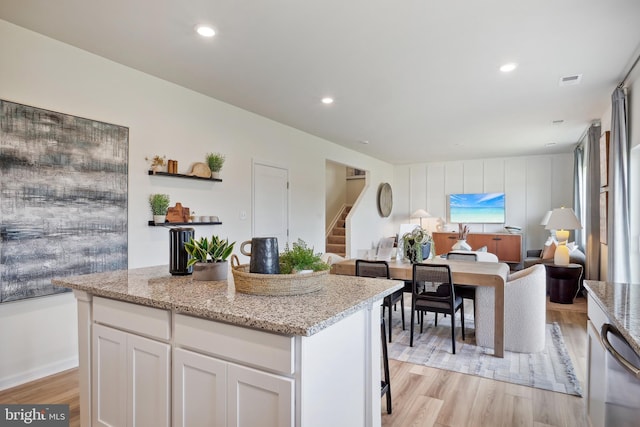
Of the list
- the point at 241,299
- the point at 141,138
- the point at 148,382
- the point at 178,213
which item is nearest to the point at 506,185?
the point at 178,213

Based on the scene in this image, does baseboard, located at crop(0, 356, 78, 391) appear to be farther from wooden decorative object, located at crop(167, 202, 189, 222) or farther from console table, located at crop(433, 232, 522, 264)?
console table, located at crop(433, 232, 522, 264)

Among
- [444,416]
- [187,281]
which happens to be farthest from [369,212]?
[187,281]

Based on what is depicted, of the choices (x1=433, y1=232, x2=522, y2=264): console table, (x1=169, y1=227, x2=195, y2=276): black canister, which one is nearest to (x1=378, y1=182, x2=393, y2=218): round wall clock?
(x1=433, y1=232, x2=522, y2=264): console table

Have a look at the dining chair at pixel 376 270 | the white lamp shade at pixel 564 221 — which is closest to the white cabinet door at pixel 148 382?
the dining chair at pixel 376 270

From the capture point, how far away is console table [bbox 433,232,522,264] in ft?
26.3

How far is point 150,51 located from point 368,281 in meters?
2.60

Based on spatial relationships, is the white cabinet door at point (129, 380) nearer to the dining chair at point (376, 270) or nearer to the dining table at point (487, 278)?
the dining chair at point (376, 270)

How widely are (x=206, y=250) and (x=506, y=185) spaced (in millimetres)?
8412

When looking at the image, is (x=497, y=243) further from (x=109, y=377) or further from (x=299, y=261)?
(x=109, y=377)

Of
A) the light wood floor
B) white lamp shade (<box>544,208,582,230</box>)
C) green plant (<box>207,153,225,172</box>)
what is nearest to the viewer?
the light wood floor

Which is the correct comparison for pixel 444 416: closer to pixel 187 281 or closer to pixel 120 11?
pixel 187 281

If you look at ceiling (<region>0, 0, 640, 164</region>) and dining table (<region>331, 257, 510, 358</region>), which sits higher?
ceiling (<region>0, 0, 640, 164</region>)

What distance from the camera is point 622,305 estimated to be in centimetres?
156

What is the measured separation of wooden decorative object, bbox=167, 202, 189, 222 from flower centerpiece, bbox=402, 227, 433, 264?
236 cm
